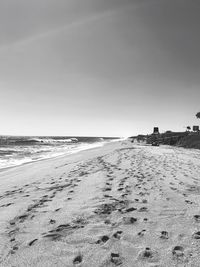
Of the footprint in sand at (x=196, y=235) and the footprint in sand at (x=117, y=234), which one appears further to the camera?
the footprint in sand at (x=117, y=234)

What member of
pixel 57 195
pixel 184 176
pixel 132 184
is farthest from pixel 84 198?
pixel 184 176

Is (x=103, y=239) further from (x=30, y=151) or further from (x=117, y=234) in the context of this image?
(x=30, y=151)

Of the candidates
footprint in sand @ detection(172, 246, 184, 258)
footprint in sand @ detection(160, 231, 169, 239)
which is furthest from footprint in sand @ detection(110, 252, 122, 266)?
footprint in sand @ detection(160, 231, 169, 239)

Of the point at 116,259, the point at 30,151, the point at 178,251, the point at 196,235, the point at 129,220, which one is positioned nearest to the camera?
the point at 116,259

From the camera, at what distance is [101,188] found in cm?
765

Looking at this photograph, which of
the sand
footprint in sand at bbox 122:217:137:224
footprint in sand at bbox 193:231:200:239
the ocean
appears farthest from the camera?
the ocean

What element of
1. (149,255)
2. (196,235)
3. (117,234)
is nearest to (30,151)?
(117,234)

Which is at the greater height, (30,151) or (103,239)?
(103,239)

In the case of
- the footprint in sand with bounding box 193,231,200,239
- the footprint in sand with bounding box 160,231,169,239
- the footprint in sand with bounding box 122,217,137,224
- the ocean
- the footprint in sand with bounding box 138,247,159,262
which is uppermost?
the footprint in sand with bounding box 193,231,200,239

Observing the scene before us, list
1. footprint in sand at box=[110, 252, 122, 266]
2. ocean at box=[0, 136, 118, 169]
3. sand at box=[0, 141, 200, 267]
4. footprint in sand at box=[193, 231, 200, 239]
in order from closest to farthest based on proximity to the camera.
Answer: footprint in sand at box=[110, 252, 122, 266]
sand at box=[0, 141, 200, 267]
footprint in sand at box=[193, 231, 200, 239]
ocean at box=[0, 136, 118, 169]

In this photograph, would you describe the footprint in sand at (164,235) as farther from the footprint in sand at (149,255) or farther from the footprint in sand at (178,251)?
the footprint in sand at (149,255)

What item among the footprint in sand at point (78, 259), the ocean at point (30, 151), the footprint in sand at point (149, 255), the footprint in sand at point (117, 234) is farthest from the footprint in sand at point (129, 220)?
the ocean at point (30, 151)

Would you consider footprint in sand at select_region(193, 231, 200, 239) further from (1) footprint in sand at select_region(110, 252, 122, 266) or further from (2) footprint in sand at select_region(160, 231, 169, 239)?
(1) footprint in sand at select_region(110, 252, 122, 266)

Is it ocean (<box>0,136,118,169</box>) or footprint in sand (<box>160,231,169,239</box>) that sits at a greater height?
footprint in sand (<box>160,231,169,239</box>)
